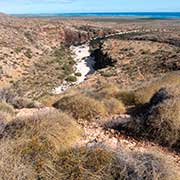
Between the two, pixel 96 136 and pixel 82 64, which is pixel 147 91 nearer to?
pixel 96 136

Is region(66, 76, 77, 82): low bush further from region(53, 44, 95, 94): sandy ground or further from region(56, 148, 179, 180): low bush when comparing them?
region(56, 148, 179, 180): low bush

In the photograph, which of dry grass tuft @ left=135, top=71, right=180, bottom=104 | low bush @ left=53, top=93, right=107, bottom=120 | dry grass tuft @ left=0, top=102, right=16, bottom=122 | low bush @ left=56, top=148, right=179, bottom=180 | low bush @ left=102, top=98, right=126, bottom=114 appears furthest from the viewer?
dry grass tuft @ left=135, top=71, right=180, bottom=104

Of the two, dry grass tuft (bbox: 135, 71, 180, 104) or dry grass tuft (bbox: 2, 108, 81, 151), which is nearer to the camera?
dry grass tuft (bbox: 2, 108, 81, 151)

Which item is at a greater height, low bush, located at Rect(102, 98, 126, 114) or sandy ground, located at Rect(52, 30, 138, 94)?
low bush, located at Rect(102, 98, 126, 114)

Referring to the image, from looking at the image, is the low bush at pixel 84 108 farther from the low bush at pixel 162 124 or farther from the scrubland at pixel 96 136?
the low bush at pixel 162 124

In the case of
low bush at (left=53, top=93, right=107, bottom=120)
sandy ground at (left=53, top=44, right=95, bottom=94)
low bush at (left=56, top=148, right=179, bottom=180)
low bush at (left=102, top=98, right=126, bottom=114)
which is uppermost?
low bush at (left=56, top=148, right=179, bottom=180)

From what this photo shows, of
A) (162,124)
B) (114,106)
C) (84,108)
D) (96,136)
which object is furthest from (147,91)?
(96,136)

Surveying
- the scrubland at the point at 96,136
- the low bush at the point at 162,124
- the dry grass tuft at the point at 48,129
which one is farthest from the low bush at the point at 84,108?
the dry grass tuft at the point at 48,129

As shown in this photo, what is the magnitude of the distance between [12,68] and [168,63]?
55.9ft

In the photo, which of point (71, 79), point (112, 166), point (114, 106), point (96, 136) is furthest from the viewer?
point (71, 79)

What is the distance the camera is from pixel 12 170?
588 cm

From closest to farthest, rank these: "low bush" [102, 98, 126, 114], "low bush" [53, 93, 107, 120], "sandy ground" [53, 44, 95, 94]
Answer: "low bush" [53, 93, 107, 120]
"low bush" [102, 98, 126, 114]
"sandy ground" [53, 44, 95, 94]

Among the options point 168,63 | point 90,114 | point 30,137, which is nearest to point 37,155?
point 30,137

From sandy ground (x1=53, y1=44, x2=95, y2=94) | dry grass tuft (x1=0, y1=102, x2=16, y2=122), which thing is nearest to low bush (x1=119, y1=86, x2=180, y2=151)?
dry grass tuft (x1=0, y1=102, x2=16, y2=122)
